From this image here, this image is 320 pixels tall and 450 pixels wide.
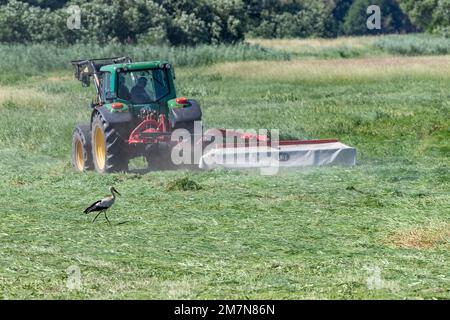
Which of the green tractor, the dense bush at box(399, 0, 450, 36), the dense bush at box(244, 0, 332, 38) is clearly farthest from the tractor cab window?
the dense bush at box(244, 0, 332, 38)

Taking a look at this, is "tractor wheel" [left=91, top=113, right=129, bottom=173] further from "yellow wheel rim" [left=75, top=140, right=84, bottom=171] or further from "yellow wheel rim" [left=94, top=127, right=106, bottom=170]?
"yellow wheel rim" [left=75, top=140, right=84, bottom=171]

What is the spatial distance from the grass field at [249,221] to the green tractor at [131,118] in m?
0.72

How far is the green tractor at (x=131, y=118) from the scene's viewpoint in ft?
60.7

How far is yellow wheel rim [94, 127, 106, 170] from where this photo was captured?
62.8ft

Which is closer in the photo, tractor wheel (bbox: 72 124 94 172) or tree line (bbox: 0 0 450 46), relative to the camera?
tractor wheel (bbox: 72 124 94 172)

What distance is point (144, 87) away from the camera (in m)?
19.4

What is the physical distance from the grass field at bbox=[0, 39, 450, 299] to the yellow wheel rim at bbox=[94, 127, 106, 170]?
745 millimetres

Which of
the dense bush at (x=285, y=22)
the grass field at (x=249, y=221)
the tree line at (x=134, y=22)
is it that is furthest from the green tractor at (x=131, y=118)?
the dense bush at (x=285, y=22)

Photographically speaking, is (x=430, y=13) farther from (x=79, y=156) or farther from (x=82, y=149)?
(x=82, y=149)

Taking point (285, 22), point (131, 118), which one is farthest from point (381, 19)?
point (131, 118)

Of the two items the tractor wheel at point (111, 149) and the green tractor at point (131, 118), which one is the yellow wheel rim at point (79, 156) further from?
the tractor wheel at point (111, 149)

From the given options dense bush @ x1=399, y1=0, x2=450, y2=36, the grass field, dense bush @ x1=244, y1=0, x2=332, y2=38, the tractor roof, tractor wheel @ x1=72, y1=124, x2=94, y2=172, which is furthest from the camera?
dense bush @ x1=244, y1=0, x2=332, y2=38
